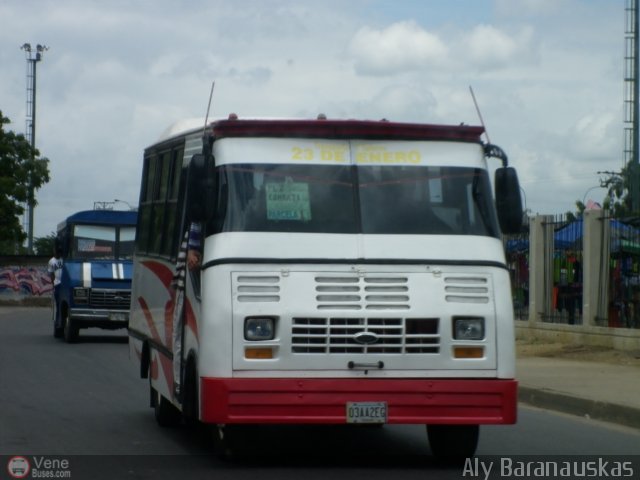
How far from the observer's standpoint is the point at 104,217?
25578 mm

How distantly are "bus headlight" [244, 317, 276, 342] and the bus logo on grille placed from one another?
2.00 feet

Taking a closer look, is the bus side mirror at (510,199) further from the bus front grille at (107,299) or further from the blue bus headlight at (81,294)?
the blue bus headlight at (81,294)

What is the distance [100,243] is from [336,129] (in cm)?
1654

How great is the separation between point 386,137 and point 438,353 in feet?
5.90

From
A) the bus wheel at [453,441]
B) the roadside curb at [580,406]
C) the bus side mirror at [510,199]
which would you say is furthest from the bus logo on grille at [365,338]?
the roadside curb at [580,406]

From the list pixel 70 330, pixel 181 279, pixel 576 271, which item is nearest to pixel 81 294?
pixel 70 330

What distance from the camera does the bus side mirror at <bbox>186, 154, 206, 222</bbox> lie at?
9.38 meters

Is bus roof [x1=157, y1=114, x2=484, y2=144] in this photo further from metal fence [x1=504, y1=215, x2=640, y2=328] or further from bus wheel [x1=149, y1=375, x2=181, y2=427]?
metal fence [x1=504, y1=215, x2=640, y2=328]

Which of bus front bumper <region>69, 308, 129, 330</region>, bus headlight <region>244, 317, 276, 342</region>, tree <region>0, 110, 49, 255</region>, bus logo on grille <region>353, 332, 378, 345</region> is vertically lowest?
bus front bumper <region>69, 308, 129, 330</region>

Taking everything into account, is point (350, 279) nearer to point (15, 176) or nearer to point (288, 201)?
point (288, 201)

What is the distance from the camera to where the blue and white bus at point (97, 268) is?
2516 centimetres

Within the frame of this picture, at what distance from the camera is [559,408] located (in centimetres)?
1464

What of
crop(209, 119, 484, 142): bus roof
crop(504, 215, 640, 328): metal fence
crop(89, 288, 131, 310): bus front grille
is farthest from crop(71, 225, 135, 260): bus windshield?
crop(209, 119, 484, 142): bus roof

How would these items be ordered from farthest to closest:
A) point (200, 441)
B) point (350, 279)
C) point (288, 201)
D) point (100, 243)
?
point (100, 243) → point (200, 441) → point (288, 201) → point (350, 279)
